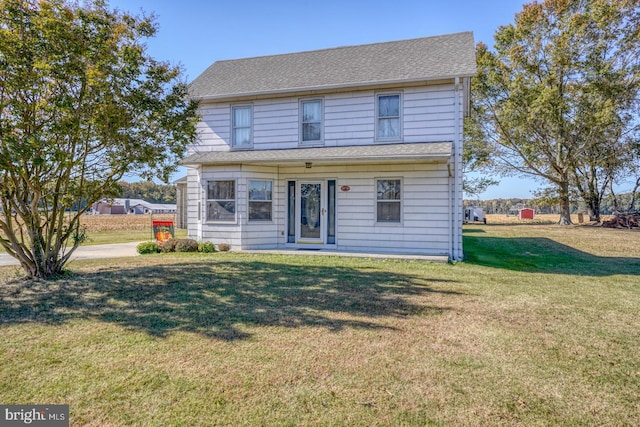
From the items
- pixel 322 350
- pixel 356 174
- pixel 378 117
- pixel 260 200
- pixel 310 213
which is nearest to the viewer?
pixel 322 350

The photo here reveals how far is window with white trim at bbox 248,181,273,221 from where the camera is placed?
12195 millimetres

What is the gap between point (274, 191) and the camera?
1248cm

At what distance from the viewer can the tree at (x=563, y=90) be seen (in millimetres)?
21625

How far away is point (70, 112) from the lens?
22.2ft

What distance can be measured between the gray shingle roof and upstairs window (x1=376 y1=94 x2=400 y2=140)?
1.95 ft

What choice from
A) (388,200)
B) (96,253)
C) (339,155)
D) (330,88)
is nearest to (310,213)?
(339,155)

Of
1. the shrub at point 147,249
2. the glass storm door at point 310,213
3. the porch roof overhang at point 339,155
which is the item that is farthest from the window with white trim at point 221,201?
the glass storm door at point 310,213

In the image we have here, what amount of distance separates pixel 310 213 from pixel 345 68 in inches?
197

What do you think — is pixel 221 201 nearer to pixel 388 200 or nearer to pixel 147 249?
pixel 147 249

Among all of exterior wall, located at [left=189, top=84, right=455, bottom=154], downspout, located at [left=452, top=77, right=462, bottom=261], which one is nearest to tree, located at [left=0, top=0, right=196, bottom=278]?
exterior wall, located at [left=189, top=84, right=455, bottom=154]

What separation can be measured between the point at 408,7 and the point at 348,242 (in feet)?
26.3

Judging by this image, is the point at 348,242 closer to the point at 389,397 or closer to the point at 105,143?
the point at 105,143

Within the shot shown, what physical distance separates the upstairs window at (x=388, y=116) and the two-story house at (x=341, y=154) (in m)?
0.03

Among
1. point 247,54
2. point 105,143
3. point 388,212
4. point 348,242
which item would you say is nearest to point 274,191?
point 348,242
